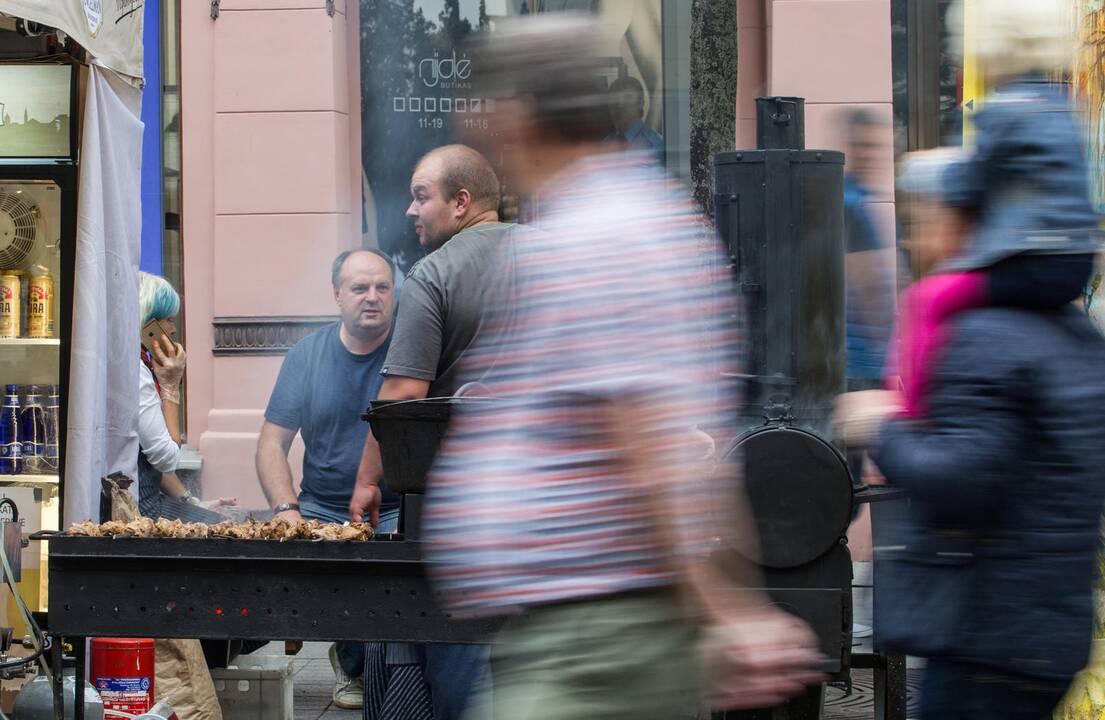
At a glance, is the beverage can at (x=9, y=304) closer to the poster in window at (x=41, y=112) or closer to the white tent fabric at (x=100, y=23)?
the poster in window at (x=41, y=112)

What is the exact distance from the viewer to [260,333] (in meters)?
10.1

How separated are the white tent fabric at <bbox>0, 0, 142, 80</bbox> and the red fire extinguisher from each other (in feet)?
7.68

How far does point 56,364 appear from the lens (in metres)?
6.88

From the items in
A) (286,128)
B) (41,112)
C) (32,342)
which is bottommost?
(32,342)

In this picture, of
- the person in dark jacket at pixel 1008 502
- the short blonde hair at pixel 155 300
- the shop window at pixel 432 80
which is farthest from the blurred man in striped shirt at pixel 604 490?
the shop window at pixel 432 80

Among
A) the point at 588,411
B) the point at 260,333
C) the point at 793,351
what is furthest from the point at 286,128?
the point at 588,411

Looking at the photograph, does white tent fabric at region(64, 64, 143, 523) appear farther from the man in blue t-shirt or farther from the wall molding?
the wall molding

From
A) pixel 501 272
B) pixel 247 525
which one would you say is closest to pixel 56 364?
pixel 247 525

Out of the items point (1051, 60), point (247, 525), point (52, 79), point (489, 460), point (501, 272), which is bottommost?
point (247, 525)

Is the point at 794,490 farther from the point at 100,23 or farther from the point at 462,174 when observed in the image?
the point at 100,23

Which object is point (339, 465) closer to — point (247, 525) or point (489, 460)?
point (247, 525)

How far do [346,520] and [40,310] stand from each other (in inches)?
72.5

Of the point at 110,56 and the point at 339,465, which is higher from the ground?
the point at 110,56

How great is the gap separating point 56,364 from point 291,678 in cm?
183
